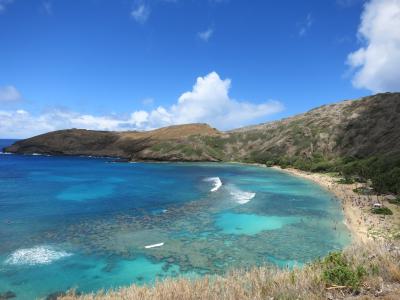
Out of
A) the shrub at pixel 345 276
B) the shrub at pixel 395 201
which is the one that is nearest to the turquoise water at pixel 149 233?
the shrub at pixel 345 276

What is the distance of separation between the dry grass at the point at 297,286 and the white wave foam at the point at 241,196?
107ft

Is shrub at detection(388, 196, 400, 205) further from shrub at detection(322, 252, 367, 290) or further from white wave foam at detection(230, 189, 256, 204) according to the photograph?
shrub at detection(322, 252, 367, 290)

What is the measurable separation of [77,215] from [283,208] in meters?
20.9

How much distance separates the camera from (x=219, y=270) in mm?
21719

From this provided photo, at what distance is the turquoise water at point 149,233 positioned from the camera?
21312mm

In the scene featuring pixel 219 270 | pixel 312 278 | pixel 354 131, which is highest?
pixel 354 131

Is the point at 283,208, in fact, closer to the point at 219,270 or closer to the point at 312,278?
the point at 219,270

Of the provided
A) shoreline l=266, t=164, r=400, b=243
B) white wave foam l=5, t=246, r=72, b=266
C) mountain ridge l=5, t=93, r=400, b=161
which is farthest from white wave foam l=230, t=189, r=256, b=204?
mountain ridge l=5, t=93, r=400, b=161

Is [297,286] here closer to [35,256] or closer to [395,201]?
[35,256]

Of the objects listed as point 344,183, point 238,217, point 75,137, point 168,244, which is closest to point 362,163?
point 344,183

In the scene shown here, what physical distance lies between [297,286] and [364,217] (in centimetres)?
2749

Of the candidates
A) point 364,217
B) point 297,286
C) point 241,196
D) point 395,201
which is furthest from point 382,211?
point 297,286

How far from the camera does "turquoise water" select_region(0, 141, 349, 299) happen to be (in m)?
21.3

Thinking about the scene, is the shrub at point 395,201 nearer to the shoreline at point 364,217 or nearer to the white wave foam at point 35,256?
the shoreline at point 364,217
